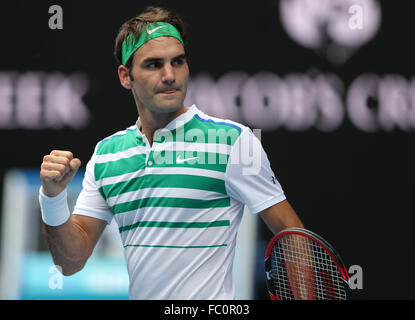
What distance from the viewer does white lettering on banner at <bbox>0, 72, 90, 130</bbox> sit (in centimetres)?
404

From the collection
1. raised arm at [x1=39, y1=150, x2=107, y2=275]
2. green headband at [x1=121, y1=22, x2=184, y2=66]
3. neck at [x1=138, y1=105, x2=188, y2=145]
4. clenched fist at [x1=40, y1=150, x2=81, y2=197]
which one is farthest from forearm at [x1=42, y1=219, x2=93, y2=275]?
→ green headband at [x1=121, y1=22, x2=184, y2=66]

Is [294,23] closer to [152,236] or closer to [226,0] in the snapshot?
[226,0]

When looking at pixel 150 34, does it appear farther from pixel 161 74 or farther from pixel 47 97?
pixel 47 97

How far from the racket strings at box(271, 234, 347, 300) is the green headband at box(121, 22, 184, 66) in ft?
2.64

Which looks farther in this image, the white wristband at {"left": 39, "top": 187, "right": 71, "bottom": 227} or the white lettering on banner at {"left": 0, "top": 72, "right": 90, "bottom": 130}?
the white lettering on banner at {"left": 0, "top": 72, "right": 90, "bottom": 130}

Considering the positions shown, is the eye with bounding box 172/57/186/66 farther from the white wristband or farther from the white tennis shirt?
the white wristband

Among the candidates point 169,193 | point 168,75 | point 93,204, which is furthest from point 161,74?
point 93,204

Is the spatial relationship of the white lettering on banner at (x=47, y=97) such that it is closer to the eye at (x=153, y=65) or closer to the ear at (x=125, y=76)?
the ear at (x=125, y=76)

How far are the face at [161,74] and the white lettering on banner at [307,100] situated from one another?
1604mm

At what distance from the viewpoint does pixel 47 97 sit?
13.3 ft

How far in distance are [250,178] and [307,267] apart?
339 millimetres

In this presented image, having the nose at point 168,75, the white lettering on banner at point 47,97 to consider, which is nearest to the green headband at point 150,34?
the nose at point 168,75
